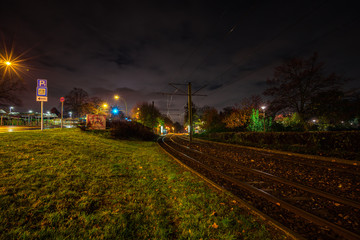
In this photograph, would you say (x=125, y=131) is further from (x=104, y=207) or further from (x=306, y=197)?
(x=306, y=197)

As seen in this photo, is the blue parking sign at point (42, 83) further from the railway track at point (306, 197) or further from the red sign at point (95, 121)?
the railway track at point (306, 197)

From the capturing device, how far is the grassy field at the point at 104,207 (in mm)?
2719

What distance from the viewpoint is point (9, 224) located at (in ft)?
8.34

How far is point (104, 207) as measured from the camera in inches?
137

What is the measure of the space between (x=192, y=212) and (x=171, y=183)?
1998 mm

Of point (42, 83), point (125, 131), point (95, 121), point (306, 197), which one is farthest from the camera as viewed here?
point (125, 131)

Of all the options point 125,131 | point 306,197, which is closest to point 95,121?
point 125,131

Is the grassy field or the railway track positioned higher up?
the grassy field

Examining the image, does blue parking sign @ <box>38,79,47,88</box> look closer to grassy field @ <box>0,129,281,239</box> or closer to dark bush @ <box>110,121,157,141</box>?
dark bush @ <box>110,121,157,141</box>

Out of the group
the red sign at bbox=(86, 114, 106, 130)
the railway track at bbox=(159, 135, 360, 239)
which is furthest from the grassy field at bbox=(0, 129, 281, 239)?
the red sign at bbox=(86, 114, 106, 130)

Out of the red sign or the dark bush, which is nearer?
the red sign

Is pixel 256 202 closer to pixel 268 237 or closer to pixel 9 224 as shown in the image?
pixel 268 237

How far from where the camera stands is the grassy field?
272 centimetres

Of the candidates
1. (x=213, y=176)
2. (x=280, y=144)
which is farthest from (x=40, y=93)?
(x=280, y=144)
